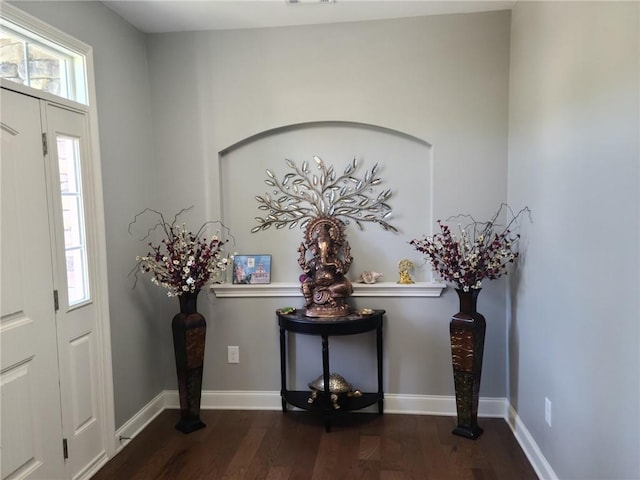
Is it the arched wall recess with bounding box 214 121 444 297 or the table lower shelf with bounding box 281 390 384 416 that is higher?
the arched wall recess with bounding box 214 121 444 297

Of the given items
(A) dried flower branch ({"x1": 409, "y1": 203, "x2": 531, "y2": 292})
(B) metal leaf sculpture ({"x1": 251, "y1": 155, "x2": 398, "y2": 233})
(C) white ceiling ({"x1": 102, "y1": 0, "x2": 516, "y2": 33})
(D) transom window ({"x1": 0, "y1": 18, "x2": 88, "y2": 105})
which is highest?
(C) white ceiling ({"x1": 102, "y1": 0, "x2": 516, "y2": 33})

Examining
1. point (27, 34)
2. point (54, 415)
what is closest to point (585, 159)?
point (27, 34)

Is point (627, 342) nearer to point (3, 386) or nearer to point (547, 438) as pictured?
point (547, 438)

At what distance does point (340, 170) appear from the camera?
3.09 meters

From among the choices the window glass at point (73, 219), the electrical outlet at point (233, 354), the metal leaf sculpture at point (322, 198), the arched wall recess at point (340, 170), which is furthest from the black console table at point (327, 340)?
the window glass at point (73, 219)

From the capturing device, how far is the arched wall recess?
304 cm

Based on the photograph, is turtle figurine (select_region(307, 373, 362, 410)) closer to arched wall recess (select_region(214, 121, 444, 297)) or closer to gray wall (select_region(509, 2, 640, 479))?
arched wall recess (select_region(214, 121, 444, 297))

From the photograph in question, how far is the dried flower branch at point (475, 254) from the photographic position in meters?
2.64

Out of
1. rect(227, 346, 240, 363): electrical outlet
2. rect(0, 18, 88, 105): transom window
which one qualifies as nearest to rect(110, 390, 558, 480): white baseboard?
rect(227, 346, 240, 363): electrical outlet

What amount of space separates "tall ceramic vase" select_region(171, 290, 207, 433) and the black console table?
551 mm

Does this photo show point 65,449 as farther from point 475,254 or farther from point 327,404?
point 475,254

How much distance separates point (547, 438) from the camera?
2260 mm

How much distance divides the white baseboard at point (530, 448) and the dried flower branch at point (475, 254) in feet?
2.93

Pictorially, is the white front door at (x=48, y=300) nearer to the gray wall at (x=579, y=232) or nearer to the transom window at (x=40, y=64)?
the transom window at (x=40, y=64)
